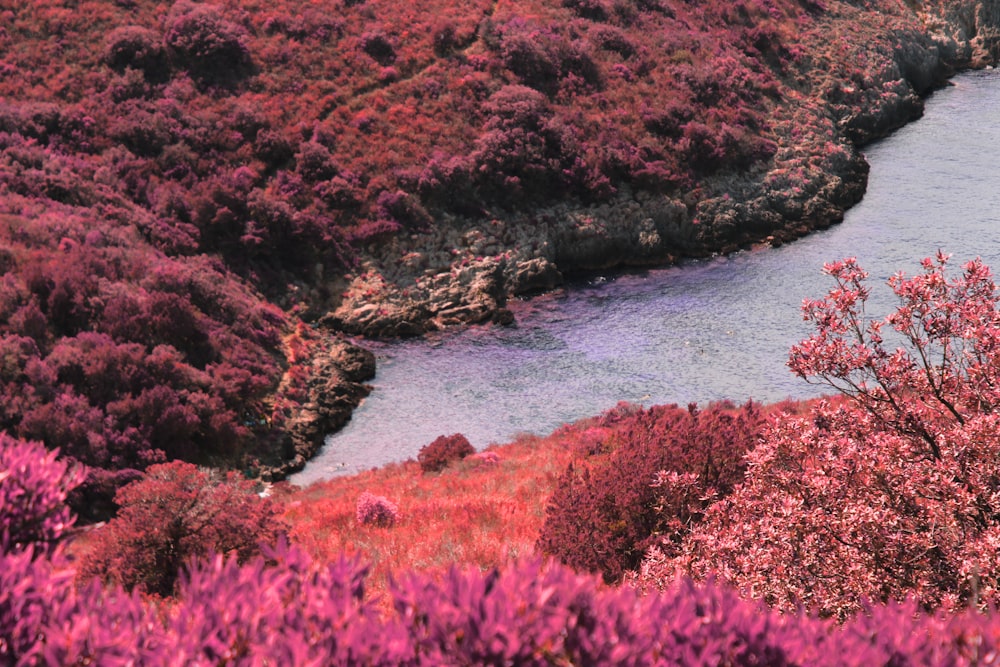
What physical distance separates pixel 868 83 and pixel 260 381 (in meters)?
50.5

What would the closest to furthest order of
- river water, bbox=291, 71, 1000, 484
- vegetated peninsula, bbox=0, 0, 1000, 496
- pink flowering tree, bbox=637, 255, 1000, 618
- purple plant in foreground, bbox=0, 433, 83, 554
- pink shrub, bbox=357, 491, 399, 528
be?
1. purple plant in foreground, bbox=0, 433, 83, 554
2. pink flowering tree, bbox=637, 255, 1000, 618
3. pink shrub, bbox=357, 491, 399, 528
4. vegetated peninsula, bbox=0, 0, 1000, 496
5. river water, bbox=291, 71, 1000, 484

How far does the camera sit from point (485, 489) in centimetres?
2028

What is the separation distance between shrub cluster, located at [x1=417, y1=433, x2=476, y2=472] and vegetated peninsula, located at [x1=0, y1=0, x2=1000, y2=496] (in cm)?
525

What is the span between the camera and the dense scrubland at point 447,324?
5.12 metres

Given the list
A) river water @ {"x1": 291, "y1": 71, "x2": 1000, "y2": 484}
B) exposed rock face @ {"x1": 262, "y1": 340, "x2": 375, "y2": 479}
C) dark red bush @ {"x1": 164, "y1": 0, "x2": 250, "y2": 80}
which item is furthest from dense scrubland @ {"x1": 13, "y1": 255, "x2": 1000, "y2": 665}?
dark red bush @ {"x1": 164, "y1": 0, "x2": 250, "y2": 80}

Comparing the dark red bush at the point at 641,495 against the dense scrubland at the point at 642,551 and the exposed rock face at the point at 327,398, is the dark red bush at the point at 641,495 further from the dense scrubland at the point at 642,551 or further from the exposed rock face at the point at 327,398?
the exposed rock face at the point at 327,398

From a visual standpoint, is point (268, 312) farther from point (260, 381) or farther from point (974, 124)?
point (974, 124)

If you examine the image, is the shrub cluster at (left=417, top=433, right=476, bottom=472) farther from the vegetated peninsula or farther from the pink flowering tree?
the pink flowering tree

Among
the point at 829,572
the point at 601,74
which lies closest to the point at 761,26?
the point at 601,74

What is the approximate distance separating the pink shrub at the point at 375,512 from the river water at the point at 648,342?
890 centimetres

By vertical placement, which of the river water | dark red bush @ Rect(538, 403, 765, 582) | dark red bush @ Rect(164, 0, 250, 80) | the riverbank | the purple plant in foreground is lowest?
the river water

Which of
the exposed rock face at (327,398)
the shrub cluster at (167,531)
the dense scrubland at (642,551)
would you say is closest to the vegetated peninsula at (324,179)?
the exposed rock face at (327,398)

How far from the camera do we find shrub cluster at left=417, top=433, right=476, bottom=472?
982 inches

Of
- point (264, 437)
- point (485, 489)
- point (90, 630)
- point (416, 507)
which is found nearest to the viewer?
point (90, 630)
